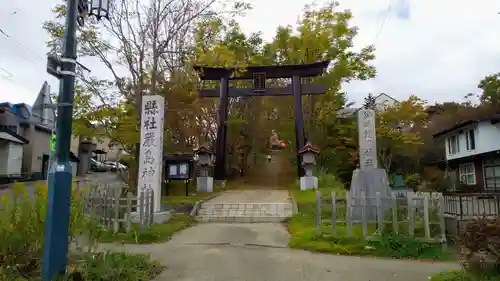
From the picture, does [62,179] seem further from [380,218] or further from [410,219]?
[410,219]

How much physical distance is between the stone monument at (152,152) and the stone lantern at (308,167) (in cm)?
1052

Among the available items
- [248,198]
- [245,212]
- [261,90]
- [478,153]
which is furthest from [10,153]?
[478,153]

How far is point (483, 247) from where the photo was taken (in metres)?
5.86

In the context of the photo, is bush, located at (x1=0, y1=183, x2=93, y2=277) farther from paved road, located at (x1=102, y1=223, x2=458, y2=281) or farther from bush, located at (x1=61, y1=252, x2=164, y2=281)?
paved road, located at (x1=102, y1=223, x2=458, y2=281)

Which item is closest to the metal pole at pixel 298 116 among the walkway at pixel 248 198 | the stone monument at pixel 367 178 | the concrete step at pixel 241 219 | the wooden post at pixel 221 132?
the wooden post at pixel 221 132

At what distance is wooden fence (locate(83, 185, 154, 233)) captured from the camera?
10586 millimetres

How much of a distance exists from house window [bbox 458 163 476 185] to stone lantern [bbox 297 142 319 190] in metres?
14.8

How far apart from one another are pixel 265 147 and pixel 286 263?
2550cm

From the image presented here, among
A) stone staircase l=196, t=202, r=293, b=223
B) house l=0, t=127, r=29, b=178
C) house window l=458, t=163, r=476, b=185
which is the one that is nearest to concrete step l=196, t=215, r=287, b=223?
stone staircase l=196, t=202, r=293, b=223

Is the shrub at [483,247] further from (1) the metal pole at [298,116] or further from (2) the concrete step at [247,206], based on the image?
(1) the metal pole at [298,116]

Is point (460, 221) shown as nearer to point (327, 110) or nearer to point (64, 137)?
point (64, 137)

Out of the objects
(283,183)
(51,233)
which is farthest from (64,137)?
(283,183)

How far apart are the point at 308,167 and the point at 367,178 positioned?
988 centimetres

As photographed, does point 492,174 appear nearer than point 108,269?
No
